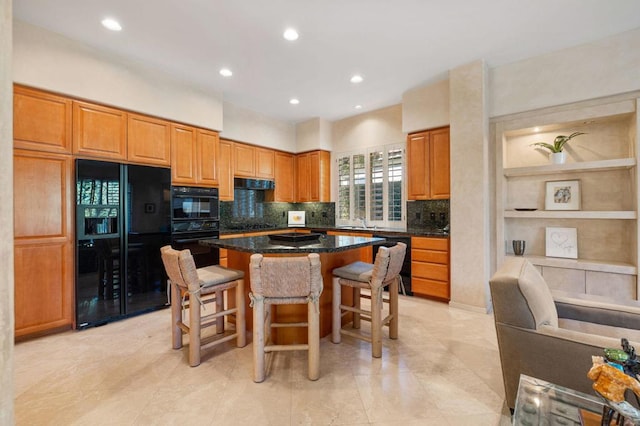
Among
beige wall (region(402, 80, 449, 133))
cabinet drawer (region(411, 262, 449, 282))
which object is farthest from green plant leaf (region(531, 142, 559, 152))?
cabinet drawer (region(411, 262, 449, 282))

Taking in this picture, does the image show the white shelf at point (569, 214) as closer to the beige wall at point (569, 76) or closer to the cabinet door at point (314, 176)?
the beige wall at point (569, 76)

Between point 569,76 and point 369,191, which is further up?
point 569,76

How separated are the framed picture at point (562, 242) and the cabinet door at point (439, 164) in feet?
4.10

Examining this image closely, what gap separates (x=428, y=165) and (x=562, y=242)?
71.4 inches

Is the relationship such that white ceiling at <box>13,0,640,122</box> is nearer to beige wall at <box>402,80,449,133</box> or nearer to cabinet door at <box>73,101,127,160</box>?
beige wall at <box>402,80,449,133</box>

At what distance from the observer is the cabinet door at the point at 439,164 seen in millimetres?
3932

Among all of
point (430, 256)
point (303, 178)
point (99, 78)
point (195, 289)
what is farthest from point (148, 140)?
point (430, 256)

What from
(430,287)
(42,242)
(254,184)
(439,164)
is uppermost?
(439,164)

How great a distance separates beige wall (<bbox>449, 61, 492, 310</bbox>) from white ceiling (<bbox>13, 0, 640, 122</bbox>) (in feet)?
0.98

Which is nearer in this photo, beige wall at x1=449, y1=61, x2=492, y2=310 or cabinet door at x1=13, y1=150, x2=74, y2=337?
cabinet door at x1=13, y1=150, x2=74, y2=337

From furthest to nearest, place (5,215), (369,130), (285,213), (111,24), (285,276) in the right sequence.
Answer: (285,213) → (369,130) → (111,24) → (285,276) → (5,215)

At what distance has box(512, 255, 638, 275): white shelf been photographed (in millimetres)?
2885

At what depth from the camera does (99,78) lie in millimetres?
3086

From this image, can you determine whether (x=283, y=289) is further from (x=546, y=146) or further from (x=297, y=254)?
(x=546, y=146)
